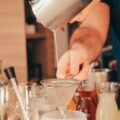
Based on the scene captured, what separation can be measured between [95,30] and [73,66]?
17.1 inches

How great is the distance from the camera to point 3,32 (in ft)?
9.03

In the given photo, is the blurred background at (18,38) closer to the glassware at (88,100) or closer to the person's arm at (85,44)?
the person's arm at (85,44)

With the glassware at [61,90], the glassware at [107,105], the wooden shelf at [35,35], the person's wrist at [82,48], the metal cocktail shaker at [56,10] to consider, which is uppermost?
the wooden shelf at [35,35]

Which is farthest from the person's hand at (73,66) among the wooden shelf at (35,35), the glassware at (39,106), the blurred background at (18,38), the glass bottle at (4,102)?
the wooden shelf at (35,35)

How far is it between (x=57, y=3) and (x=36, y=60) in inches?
93.7

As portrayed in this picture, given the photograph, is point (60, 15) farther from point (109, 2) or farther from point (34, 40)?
point (34, 40)

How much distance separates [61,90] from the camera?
878mm

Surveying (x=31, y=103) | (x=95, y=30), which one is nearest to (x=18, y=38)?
(x=95, y=30)

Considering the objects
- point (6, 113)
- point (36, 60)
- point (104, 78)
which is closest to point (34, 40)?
point (36, 60)

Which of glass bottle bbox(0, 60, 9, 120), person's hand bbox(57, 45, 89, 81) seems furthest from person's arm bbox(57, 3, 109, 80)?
glass bottle bbox(0, 60, 9, 120)

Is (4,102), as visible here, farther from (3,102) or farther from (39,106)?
(39,106)

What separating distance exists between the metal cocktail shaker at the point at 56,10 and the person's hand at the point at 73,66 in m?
0.18

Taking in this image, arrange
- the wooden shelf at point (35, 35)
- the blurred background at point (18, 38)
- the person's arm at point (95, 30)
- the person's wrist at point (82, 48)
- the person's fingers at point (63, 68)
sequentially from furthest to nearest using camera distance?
the wooden shelf at point (35, 35)
the blurred background at point (18, 38)
the person's arm at point (95, 30)
the person's wrist at point (82, 48)
the person's fingers at point (63, 68)

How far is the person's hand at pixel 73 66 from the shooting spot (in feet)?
3.28
